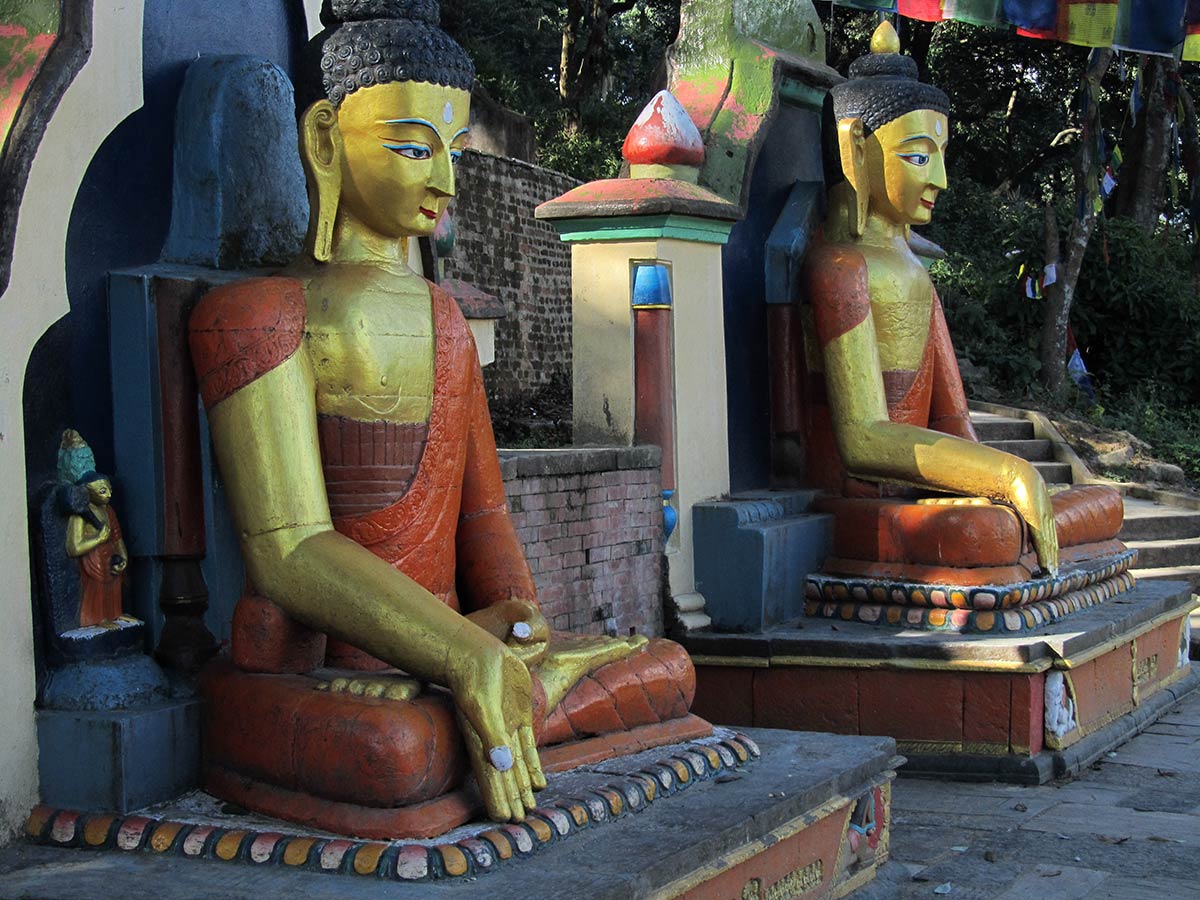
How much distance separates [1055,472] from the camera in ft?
33.9

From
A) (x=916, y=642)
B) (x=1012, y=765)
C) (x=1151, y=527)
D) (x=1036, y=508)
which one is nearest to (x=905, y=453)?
(x=1036, y=508)

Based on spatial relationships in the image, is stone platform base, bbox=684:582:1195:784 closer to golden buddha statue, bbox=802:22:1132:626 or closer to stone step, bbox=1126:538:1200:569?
golden buddha statue, bbox=802:22:1132:626

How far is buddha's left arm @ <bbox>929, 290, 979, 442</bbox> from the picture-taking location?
6.38m

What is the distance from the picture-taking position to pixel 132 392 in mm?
3316

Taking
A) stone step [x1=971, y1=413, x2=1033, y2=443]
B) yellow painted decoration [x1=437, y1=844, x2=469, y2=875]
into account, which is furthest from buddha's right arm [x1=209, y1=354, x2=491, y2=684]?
stone step [x1=971, y1=413, x2=1033, y2=443]

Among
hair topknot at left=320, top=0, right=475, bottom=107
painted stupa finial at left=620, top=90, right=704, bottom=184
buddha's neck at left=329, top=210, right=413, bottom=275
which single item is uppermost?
painted stupa finial at left=620, top=90, right=704, bottom=184

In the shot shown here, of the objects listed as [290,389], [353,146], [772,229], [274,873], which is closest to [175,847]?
[274,873]

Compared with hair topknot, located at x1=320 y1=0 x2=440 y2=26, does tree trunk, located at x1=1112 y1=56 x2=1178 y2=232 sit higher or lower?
higher

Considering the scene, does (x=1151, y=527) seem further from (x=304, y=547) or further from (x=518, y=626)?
(x=304, y=547)

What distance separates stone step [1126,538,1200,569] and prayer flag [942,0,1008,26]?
128 inches

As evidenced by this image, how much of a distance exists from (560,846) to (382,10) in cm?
186

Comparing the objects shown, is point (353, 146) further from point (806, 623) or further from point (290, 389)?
point (806, 623)

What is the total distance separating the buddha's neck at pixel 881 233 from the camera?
6.26m

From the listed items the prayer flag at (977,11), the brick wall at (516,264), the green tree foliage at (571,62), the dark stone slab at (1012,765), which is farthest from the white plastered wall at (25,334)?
the green tree foliage at (571,62)
